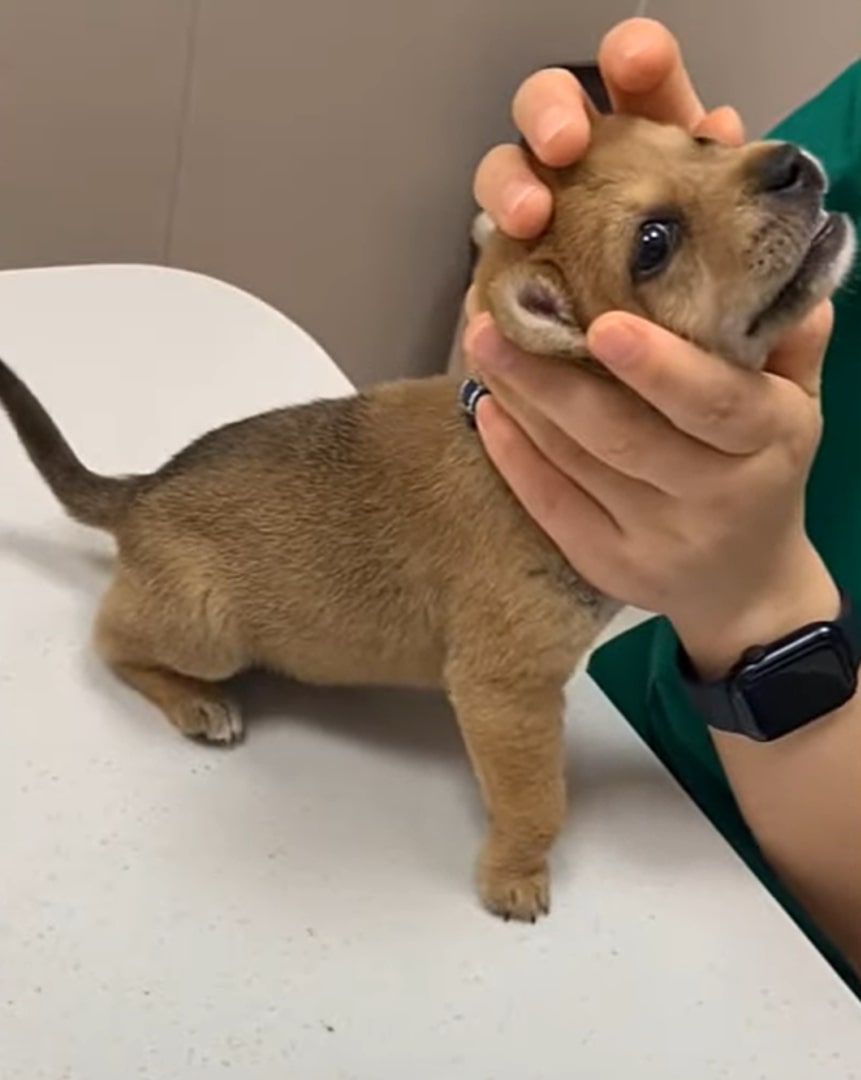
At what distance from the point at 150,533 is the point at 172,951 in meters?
0.22

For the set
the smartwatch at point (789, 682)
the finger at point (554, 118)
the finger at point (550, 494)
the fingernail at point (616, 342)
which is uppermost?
the finger at point (554, 118)

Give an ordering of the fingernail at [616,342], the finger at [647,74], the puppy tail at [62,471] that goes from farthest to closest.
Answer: the puppy tail at [62,471] → the finger at [647,74] → the fingernail at [616,342]

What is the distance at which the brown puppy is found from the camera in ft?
2.06

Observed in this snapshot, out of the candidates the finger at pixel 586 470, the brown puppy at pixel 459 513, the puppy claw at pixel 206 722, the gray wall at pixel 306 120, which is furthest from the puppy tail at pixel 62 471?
the gray wall at pixel 306 120

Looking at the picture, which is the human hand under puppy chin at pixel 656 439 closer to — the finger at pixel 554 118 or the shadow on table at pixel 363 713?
the finger at pixel 554 118

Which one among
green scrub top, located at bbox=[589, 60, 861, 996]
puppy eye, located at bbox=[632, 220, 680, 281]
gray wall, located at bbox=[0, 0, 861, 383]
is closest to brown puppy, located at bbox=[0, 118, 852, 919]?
puppy eye, located at bbox=[632, 220, 680, 281]

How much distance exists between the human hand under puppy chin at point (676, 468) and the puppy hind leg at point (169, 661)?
172 millimetres

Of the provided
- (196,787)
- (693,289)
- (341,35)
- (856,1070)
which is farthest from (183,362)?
(341,35)

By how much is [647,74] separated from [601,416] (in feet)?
A: 0.54

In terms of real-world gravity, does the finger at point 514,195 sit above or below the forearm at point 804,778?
above

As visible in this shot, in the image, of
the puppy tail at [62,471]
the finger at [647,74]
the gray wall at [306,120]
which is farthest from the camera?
the gray wall at [306,120]

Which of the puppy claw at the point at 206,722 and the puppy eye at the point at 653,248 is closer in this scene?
the puppy eye at the point at 653,248

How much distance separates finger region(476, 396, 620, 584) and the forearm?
0.08 m

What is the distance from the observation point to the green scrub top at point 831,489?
854 millimetres
